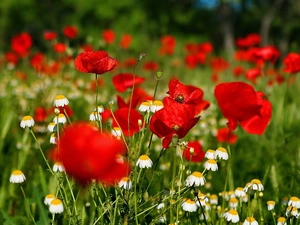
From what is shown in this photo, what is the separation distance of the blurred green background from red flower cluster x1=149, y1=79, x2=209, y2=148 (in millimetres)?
16934

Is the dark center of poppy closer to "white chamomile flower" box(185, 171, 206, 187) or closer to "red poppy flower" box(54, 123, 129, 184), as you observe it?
"white chamomile flower" box(185, 171, 206, 187)

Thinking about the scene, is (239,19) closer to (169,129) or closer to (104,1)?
(104,1)

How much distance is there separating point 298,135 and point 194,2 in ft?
69.5

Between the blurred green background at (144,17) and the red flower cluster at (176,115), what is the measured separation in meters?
16.9

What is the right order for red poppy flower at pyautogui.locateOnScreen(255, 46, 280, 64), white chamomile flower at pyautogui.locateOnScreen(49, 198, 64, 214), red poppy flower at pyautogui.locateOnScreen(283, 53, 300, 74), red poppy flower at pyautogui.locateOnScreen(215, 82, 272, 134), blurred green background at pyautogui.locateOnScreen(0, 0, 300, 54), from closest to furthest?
white chamomile flower at pyautogui.locateOnScreen(49, 198, 64, 214), red poppy flower at pyautogui.locateOnScreen(215, 82, 272, 134), red poppy flower at pyautogui.locateOnScreen(283, 53, 300, 74), red poppy flower at pyautogui.locateOnScreen(255, 46, 280, 64), blurred green background at pyautogui.locateOnScreen(0, 0, 300, 54)

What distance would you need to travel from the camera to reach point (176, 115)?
136 centimetres

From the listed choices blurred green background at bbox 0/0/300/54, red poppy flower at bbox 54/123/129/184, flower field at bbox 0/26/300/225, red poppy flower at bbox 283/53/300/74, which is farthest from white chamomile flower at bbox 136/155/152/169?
blurred green background at bbox 0/0/300/54

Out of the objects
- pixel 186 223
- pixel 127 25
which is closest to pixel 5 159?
pixel 186 223

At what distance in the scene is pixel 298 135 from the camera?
11.8ft

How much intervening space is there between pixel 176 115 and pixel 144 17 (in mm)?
19844

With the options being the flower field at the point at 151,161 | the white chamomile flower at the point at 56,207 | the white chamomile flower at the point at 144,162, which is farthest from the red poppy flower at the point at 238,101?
the white chamomile flower at the point at 56,207

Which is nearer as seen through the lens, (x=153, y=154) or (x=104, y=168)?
(x=104, y=168)

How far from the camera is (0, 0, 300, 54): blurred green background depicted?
66.3 feet

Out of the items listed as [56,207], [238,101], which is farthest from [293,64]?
[56,207]
